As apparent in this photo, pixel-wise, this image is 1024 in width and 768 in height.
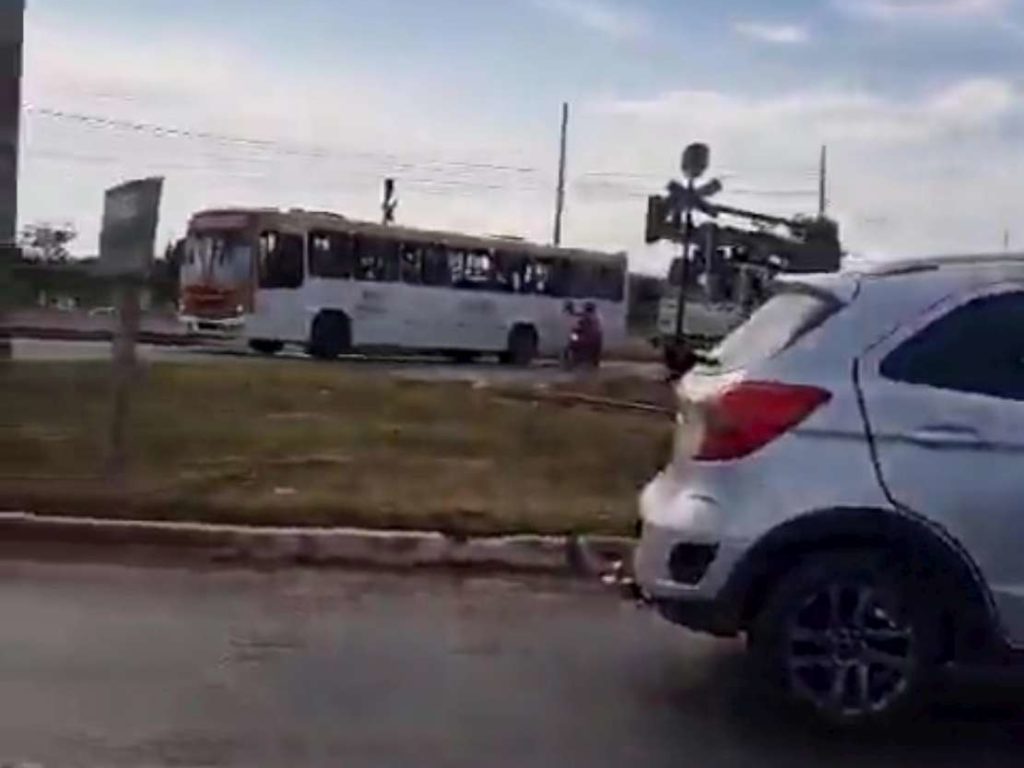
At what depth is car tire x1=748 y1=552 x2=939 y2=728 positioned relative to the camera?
6410 millimetres

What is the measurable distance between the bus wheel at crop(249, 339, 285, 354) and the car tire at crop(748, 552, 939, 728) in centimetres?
3110

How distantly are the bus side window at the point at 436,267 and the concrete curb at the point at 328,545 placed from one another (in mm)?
30027

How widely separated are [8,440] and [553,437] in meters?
4.81

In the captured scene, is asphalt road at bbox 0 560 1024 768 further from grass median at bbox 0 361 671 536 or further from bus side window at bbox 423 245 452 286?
bus side window at bbox 423 245 452 286

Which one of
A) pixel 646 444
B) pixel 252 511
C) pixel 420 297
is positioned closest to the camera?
pixel 252 511

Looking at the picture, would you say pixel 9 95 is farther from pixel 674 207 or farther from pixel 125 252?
pixel 125 252

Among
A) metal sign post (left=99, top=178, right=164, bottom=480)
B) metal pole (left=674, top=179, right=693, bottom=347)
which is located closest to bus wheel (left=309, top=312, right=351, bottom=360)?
metal pole (left=674, top=179, right=693, bottom=347)

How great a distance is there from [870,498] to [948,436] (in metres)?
0.35

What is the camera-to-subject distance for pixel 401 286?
39.4 m

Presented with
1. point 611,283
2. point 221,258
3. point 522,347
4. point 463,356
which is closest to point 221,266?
point 221,258

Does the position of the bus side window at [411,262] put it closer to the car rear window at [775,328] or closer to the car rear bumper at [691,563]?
the car rear window at [775,328]

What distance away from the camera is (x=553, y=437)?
1581cm

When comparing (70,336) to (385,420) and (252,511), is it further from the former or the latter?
(252,511)

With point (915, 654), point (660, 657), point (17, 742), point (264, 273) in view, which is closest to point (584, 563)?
point (660, 657)
